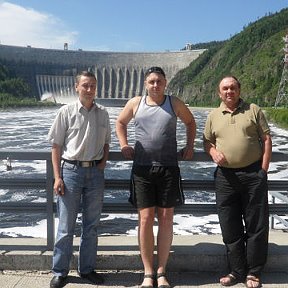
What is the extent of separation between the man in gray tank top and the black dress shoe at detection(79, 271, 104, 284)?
424 mm

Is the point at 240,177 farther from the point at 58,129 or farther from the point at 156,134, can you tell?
the point at 58,129

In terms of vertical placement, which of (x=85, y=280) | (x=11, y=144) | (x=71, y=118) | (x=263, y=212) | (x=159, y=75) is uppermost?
(x=159, y=75)

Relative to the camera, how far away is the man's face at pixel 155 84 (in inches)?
158

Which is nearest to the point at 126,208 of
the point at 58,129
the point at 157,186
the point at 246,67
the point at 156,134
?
the point at 157,186

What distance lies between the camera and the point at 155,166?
3977 millimetres

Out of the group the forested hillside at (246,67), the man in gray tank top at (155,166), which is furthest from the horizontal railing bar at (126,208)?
the forested hillside at (246,67)

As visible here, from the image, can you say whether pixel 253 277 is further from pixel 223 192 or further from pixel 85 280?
pixel 85 280

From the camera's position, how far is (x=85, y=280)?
4191 millimetres

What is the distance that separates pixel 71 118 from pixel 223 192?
1.55m

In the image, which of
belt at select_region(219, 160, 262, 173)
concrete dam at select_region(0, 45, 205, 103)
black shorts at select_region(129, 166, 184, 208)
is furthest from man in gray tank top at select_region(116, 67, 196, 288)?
concrete dam at select_region(0, 45, 205, 103)

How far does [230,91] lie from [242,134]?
0.42 metres

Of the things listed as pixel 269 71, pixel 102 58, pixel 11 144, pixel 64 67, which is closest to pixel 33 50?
pixel 64 67

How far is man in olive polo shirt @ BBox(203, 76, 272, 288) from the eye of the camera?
13.1 feet

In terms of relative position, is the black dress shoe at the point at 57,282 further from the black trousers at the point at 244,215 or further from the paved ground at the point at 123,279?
the black trousers at the point at 244,215
